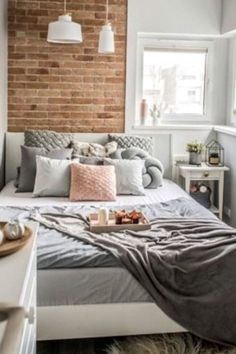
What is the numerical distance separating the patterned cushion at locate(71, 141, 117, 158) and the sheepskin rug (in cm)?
206

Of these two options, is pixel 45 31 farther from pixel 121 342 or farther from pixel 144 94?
pixel 121 342

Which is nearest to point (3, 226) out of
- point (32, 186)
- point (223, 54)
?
point (32, 186)

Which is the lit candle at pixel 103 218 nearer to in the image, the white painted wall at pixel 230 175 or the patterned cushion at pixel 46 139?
the patterned cushion at pixel 46 139

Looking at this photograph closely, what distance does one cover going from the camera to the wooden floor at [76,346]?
2.51 meters

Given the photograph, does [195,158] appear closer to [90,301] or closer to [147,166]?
[147,166]

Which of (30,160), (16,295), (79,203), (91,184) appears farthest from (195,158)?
(16,295)

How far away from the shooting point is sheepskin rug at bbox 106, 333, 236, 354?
238 centimetres

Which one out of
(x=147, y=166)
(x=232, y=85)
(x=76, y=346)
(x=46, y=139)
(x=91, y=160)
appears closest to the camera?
(x=76, y=346)

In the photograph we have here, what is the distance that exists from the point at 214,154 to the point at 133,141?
32.7 inches

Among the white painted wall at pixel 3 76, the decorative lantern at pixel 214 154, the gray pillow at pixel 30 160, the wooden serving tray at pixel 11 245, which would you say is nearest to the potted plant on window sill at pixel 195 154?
the decorative lantern at pixel 214 154

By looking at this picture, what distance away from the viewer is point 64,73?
4648 millimetres

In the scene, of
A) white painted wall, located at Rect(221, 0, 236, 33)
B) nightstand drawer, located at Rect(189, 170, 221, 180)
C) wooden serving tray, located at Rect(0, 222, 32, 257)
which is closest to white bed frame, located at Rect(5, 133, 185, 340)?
wooden serving tray, located at Rect(0, 222, 32, 257)

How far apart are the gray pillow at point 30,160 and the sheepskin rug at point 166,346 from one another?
1862 millimetres

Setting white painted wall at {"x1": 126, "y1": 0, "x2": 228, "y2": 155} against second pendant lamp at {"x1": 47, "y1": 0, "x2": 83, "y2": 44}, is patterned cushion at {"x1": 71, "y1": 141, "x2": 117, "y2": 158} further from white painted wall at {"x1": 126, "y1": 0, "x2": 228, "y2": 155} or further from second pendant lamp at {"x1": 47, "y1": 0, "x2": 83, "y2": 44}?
second pendant lamp at {"x1": 47, "y1": 0, "x2": 83, "y2": 44}
